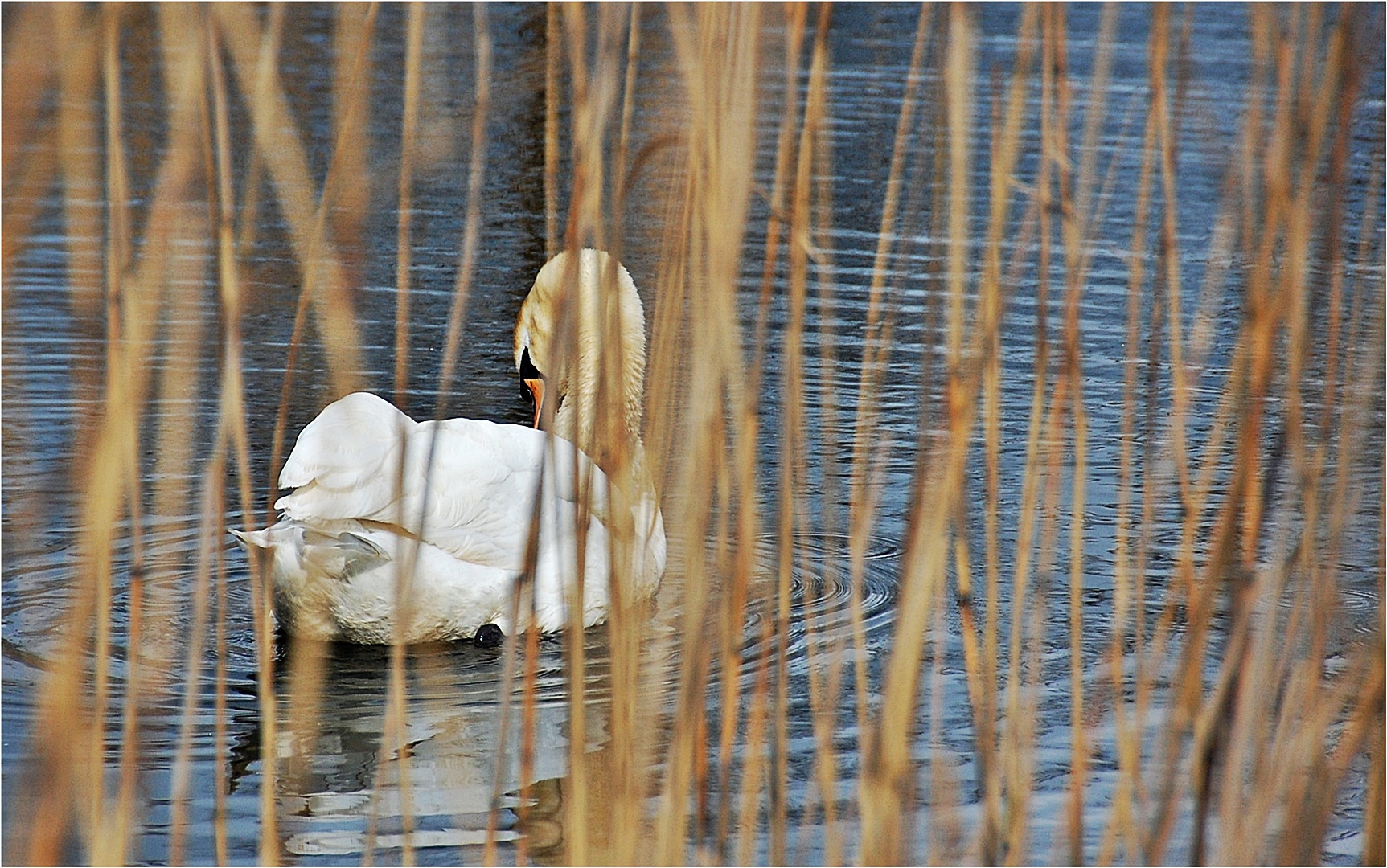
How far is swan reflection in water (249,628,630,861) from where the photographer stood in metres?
3.18

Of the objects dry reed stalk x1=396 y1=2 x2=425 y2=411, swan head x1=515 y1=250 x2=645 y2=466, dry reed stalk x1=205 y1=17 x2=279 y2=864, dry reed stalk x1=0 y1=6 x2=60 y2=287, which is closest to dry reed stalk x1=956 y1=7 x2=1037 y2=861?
swan head x1=515 y1=250 x2=645 y2=466

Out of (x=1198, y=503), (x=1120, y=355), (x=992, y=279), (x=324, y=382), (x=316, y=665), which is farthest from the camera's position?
(x=1120, y=355)

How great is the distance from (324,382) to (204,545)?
401cm

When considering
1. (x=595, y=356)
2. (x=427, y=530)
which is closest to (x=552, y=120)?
(x=595, y=356)

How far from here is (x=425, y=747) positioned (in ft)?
12.0

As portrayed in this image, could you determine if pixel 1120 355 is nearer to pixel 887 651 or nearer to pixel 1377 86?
pixel 887 651

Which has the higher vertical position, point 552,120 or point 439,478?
point 552,120

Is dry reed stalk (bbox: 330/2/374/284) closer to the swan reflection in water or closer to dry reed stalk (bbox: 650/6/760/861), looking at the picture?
dry reed stalk (bbox: 650/6/760/861)

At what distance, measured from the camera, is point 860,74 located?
1142cm

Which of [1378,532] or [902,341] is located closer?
[1378,532]

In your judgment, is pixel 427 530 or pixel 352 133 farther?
pixel 427 530

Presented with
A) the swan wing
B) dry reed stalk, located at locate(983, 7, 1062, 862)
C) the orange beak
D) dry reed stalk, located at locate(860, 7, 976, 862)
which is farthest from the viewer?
the orange beak

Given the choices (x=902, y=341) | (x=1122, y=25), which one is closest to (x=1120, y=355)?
(x=902, y=341)

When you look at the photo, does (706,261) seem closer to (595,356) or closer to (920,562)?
(595,356)
